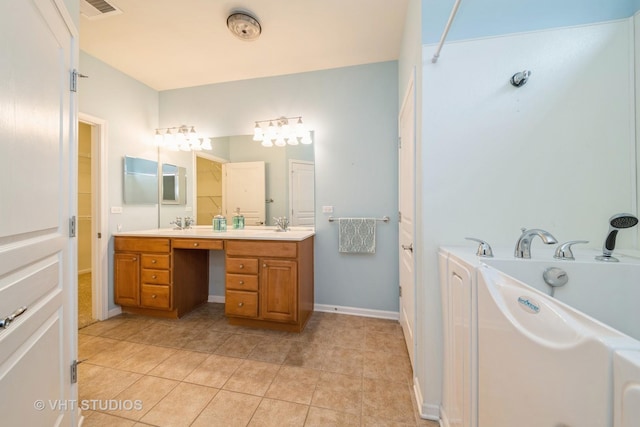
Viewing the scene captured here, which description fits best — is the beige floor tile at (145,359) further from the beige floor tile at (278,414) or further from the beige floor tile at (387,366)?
the beige floor tile at (387,366)

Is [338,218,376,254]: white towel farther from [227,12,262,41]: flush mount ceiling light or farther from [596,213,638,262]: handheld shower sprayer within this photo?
[227,12,262,41]: flush mount ceiling light

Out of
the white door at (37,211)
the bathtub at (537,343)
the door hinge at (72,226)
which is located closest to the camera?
the bathtub at (537,343)

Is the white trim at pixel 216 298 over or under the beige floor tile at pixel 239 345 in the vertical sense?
over

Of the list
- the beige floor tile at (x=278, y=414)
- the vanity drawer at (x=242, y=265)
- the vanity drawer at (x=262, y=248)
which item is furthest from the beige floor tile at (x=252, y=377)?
the vanity drawer at (x=262, y=248)

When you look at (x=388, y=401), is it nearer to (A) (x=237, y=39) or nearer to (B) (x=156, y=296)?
(B) (x=156, y=296)

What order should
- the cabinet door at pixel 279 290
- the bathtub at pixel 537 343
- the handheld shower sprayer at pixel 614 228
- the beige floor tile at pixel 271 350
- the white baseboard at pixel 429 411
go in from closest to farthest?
1. the bathtub at pixel 537 343
2. the handheld shower sprayer at pixel 614 228
3. the white baseboard at pixel 429 411
4. the beige floor tile at pixel 271 350
5. the cabinet door at pixel 279 290

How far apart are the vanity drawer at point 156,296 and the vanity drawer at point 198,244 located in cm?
45

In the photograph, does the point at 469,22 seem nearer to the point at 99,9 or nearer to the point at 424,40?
the point at 424,40

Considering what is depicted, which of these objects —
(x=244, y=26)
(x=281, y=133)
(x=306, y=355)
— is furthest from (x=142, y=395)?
(x=244, y=26)

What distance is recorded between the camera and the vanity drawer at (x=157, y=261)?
2322 mm

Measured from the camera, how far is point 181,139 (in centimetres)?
284

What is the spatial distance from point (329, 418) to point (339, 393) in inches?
7.3

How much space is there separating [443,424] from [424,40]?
2026 mm

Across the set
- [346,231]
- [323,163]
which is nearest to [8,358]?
[346,231]
